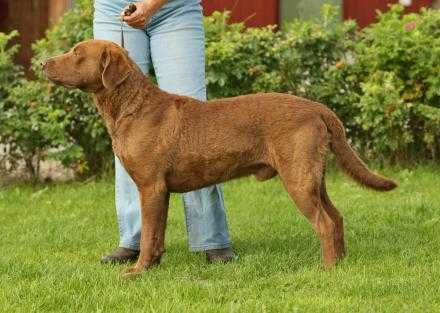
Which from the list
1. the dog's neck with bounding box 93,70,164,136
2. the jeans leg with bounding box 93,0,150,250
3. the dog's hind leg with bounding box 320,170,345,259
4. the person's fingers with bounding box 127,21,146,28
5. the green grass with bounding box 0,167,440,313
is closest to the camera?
the green grass with bounding box 0,167,440,313

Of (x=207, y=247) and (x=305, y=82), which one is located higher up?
(x=207, y=247)

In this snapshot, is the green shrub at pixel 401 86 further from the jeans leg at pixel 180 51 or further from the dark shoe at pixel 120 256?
the dark shoe at pixel 120 256

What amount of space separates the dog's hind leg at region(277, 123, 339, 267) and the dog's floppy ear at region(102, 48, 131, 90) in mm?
993

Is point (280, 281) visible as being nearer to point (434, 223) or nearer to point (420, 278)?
point (420, 278)

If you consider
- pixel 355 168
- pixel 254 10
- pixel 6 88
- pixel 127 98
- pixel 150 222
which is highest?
pixel 127 98

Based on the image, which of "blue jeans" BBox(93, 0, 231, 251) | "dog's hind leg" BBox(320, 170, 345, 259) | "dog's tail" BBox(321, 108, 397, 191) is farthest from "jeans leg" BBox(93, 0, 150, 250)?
"dog's tail" BBox(321, 108, 397, 191)

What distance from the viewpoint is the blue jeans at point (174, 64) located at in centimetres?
600

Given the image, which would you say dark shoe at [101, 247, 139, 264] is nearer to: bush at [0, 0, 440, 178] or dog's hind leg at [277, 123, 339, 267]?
dog's hind leg at [277, 123, 339, 267]

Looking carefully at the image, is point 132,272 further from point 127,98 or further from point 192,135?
point 127,98

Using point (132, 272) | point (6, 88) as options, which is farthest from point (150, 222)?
point (6, 88)

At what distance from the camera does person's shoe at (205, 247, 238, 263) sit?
20.1 ft

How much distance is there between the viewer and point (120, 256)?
6203mm

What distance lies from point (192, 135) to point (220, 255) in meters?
0.89

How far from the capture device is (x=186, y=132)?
18.7 ft
